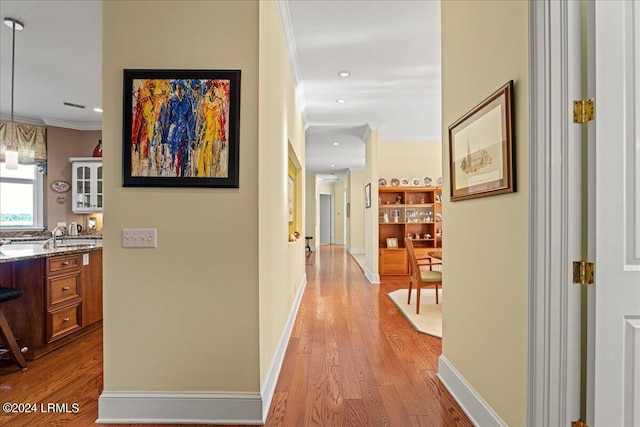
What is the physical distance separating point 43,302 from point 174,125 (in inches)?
85.4

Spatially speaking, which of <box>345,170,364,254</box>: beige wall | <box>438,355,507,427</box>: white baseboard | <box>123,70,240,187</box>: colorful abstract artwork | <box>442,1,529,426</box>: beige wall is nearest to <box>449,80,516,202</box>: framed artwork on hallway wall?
<box>442,1,529,426</box>: beige wall

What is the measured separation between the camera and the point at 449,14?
2342 millimetres

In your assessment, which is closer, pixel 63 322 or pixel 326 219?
pixel 63 322

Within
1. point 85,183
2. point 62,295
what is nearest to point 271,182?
point 62,295

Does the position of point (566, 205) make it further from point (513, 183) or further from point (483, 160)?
point (483, 160)

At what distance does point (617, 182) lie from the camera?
1.37 metres

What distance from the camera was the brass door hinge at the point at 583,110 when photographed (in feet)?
4.55

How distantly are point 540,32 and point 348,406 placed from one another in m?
2.18

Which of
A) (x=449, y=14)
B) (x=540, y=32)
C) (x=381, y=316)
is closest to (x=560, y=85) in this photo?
(x=540, y=32)

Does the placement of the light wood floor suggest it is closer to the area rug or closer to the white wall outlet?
the area rug

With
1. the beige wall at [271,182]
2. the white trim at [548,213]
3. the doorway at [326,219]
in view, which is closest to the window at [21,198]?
the beige wall at [271,182]

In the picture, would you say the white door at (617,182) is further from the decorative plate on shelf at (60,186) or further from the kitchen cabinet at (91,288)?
the decorative plate on shelf at (60,186)

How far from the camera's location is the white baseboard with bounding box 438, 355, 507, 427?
5.89ft

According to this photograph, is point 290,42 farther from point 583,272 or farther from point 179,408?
point 179,408
